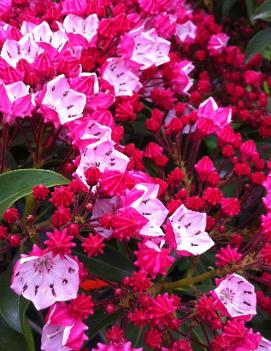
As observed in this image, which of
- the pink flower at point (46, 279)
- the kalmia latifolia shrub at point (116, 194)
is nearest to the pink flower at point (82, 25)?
the kalmia latifolia shrub at point (116, 194)

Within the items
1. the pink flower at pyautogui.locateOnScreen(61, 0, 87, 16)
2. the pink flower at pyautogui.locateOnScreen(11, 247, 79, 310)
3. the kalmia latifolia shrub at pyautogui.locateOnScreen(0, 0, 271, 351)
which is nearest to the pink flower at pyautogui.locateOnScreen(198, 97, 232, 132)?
the kalmia latifolia shrub at pyautogui.locateOnScreen(0, 0, 271, 351)

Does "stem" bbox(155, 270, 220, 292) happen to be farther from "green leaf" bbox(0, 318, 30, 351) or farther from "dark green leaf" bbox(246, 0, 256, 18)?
"dark green leaf" bbox(246, 0, 256, 18)

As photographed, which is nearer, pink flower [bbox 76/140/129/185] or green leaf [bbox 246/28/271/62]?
pink flower [bbox 76/140/129/185]

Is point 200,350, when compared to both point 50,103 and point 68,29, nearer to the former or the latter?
point 50,103

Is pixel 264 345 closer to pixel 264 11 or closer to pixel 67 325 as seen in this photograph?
pixel 67 325

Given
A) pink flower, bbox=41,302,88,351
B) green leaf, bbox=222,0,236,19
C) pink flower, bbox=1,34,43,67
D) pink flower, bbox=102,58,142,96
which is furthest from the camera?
green leaf, bbox=222,0,236,19

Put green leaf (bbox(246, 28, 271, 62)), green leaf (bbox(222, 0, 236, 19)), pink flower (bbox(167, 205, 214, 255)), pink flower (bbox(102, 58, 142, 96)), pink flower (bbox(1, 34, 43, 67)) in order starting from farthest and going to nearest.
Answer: green leaf (bbox(222, 0, 236, 19)), green leaf (bbox(246, 28, 271, 62)), pink flower (bbox(102, 58, 142, 96)), pink flower (bbox(1, 34, 43, 67)), pink flower (bbox(167, 205, 214, 255))

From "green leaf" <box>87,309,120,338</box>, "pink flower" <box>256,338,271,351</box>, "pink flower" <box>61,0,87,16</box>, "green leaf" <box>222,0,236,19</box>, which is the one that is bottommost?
"green leaf" <box>87,309,120,338</box>
